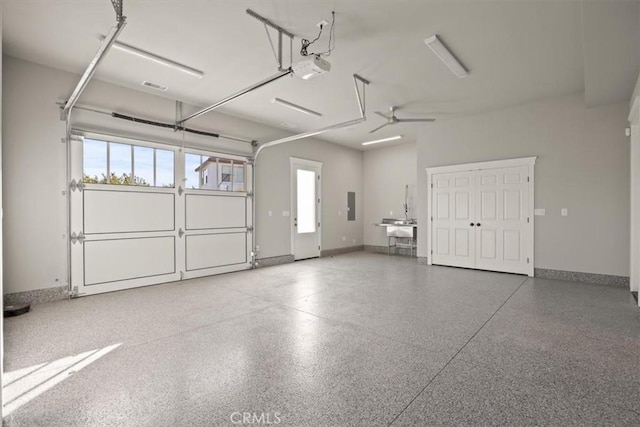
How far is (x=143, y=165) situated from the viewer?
553 cm

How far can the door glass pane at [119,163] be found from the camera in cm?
519

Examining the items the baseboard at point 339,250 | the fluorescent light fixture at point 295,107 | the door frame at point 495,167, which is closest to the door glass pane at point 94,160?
the fluorescent light fixture at point 295,107

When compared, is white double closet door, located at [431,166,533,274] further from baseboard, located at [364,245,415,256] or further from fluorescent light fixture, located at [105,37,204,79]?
fluorescent light fixture, located at [105,37,204,79]

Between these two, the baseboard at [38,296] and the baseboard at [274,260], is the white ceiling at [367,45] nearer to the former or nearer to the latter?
the baseboard at [38,296]

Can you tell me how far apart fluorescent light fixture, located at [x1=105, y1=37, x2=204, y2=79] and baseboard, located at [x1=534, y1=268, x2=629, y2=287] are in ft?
22.4

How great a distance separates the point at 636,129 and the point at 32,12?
7806 millimetres

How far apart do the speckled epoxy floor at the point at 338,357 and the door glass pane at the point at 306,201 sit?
350cm

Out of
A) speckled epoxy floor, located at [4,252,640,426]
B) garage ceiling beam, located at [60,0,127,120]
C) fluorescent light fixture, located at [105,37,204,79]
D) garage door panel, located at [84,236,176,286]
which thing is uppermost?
fluorescent light fixture, located at [105,37,204,79]

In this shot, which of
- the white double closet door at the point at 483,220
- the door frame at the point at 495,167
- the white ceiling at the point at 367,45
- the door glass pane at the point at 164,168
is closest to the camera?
the white ceiling at the point at 367,45

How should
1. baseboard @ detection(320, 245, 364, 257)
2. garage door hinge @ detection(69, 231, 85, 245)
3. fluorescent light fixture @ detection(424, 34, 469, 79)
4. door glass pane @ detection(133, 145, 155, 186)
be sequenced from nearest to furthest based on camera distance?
fluorescent light fixture @ detection(424, 34, 469, 79) → garage door hinge @ detection(69, 231, 85, 245) → door glass pane @ detection(133, 145, 155, 186) → baseboard @ detection(320, 245, 364, 257)

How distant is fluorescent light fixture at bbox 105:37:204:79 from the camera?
4.01 meters

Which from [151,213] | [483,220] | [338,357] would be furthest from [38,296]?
[483,220]

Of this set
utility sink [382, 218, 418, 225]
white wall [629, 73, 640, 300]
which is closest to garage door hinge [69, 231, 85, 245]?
utility sink [382, 218, 418, 225]

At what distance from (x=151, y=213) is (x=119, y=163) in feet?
3.10
